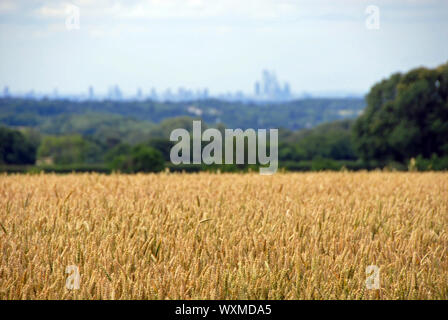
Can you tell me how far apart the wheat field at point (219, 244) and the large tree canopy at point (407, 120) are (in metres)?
29.7

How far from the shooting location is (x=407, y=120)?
38500 mm

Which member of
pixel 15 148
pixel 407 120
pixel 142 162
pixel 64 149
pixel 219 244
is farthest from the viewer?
pixel 64 149

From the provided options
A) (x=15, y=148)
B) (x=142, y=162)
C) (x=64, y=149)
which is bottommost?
(x=142, y=162)

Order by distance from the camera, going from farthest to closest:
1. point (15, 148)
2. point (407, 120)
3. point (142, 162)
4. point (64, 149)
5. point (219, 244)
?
1. point (64, 149)
2. point (15, 148)
3. point (407, 120)
4. point (142, 162)
5. point (219, 244)

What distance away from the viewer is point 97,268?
432cm

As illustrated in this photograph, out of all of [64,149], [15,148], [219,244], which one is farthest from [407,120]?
[64,149]

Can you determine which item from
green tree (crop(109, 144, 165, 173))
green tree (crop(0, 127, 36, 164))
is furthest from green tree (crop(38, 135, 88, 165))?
green tree (crop(109, 144, 165, 173))

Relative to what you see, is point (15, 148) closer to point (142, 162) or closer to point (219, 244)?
point (142, 162)

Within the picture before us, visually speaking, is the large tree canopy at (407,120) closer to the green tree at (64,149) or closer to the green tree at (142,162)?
the green tree at (142,162)

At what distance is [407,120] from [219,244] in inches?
1408

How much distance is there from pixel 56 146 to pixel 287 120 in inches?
3882

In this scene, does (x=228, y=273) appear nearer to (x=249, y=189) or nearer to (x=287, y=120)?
(x=249, y=189)

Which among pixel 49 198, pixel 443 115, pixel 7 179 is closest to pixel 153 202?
pixel 49 198

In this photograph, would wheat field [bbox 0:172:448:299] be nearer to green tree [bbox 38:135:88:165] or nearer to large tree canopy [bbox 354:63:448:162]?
large tree canopy [bbox 354:63:448:162]
